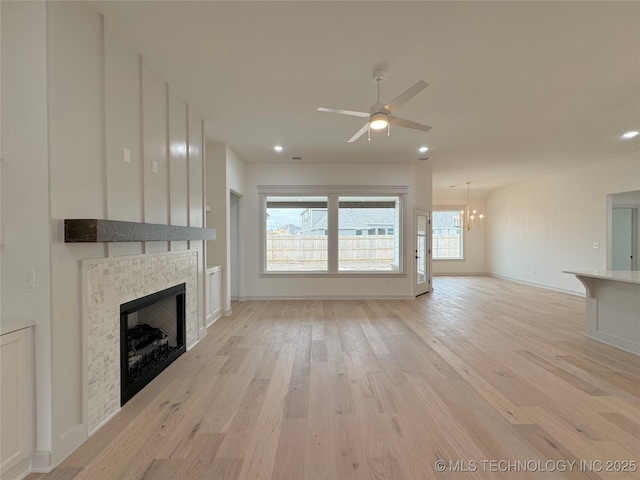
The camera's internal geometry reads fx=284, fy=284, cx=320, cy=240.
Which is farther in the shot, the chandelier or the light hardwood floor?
the chandelier

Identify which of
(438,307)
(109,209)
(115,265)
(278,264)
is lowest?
(438,307)

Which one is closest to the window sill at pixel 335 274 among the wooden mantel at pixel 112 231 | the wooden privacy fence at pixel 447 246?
the wooden mantel at pixel 112 231

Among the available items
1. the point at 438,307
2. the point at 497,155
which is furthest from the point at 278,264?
the point at 497,155

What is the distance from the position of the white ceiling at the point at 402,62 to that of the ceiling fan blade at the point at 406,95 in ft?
1.37

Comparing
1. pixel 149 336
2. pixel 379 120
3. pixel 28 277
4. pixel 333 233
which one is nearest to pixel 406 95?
pixel 379 120

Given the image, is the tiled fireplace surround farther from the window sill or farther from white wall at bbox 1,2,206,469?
the window sill

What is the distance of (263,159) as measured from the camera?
6.00 metres

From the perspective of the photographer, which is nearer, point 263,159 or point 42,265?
point 42,265

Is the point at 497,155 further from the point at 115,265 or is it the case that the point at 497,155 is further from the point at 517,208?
the point at 115,265

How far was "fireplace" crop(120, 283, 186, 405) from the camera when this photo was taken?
2.43 m

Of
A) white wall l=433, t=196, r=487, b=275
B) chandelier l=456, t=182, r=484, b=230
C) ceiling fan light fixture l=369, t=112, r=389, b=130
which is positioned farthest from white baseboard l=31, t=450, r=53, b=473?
chandelier l=456, t=182, r=484, b=230

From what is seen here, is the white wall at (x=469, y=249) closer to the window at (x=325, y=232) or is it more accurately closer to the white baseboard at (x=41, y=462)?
the window at (x=325, y=232)

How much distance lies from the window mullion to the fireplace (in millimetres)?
3558

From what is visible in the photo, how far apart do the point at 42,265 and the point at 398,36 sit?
9.83 feet
